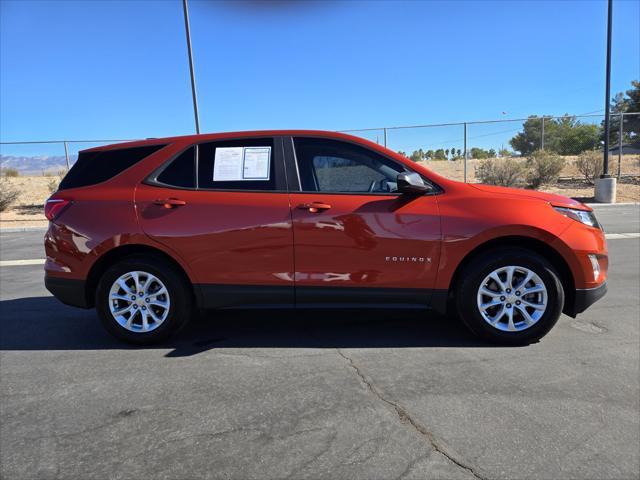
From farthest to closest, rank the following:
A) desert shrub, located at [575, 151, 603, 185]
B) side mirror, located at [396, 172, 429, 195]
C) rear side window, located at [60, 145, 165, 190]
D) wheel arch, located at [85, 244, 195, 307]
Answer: desert shrub, located at [575, 151, 603, 185] < rear side window, located at [60, 145, 165, 190] < wheel arch, located at [85, 244, 195, 307] < side mirror, located at [396, 172, 429, 195]

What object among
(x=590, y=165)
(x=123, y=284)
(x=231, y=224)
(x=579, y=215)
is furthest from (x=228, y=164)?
(x=590, y=165)

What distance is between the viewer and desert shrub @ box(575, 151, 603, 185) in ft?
66.0

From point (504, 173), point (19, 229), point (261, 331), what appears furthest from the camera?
point (504, 173)

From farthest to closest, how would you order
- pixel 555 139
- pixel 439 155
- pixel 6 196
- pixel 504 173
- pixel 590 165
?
pixel 439 155 < pixel 555 139 < pixel 590 165 < pixel 504 173 < pixel 6 196

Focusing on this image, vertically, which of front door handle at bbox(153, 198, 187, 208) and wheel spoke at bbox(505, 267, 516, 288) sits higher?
front door handle at bbox(153, 198, 187, 208)

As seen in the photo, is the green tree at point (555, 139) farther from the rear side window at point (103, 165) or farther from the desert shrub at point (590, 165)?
the rear side window at point (103, 165)

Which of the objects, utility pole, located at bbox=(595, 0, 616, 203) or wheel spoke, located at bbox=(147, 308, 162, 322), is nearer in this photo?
wheel spoke, located at bbox=(147, 308, 162, 322)

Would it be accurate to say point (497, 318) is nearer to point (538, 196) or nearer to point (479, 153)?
point (538, 196)

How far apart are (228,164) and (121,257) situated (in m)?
1.25

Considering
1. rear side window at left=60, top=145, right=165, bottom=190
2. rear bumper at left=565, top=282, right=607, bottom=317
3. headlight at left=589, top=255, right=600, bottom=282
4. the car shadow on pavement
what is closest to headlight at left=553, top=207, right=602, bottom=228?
headlight at left=589, top=255, right=600, bottom=282

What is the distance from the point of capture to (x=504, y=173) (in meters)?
18.9

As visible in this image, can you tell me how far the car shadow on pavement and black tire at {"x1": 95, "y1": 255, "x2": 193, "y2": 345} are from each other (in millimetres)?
140

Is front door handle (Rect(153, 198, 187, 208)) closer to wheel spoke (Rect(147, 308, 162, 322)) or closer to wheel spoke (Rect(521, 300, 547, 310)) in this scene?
wheel spoke (Rect(147, 308, 162, 322))

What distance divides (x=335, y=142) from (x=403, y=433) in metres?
2.40
